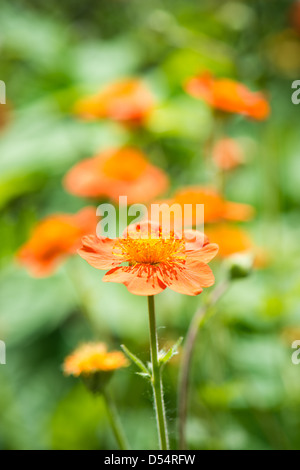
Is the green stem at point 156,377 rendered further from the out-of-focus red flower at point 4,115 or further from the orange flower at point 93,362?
the out-of-focus red flower at point 4,115

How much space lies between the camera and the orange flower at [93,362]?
0.42 metres

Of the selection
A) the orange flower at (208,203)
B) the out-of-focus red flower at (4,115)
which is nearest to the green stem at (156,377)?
the orange flower at (208,203)

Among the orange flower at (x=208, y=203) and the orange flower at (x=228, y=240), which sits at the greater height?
the orange flower at (x=208, y=203)

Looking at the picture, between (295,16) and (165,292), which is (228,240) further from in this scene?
(295,16)

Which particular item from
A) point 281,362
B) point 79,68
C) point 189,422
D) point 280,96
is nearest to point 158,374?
point 189,422

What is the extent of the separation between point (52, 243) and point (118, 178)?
0.52 ft

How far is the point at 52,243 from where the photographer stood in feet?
2.19

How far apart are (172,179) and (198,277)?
737mm

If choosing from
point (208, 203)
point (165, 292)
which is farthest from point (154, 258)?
point (165, 292)

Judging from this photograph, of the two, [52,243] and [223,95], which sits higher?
[223,95]

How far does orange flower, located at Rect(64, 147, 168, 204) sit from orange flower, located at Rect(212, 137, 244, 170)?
81mm

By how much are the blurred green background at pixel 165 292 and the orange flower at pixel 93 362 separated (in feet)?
0.18

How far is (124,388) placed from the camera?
2.79 ft

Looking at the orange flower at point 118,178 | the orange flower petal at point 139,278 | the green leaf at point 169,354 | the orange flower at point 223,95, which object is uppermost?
the orange flower at point 223,95
